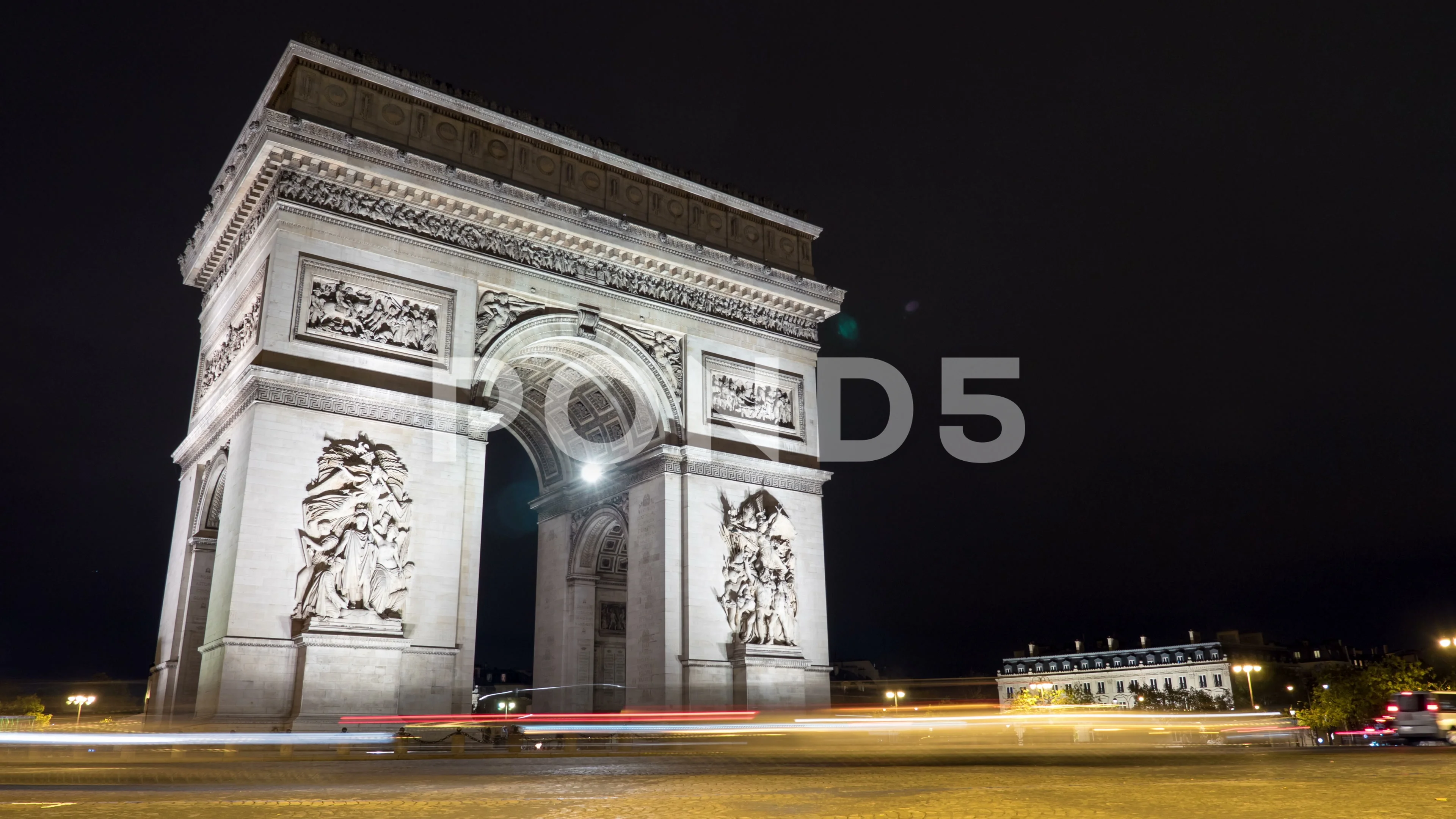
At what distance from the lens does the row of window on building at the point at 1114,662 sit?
87500 mm

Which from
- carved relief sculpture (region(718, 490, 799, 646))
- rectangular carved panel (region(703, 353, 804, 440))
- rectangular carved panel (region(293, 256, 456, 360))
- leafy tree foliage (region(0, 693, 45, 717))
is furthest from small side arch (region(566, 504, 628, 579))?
leafy tree foliage (region(0, 693, 45, 717))

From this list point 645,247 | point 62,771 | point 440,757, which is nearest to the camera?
point 62,771

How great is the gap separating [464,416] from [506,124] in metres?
6.70

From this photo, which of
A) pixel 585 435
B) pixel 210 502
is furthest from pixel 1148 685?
pixel 210 502

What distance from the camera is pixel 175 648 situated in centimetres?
1977

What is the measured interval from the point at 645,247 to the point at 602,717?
10288 mm

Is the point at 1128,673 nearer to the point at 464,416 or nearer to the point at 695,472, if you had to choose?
the point at 695,472

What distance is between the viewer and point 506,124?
21.9 m

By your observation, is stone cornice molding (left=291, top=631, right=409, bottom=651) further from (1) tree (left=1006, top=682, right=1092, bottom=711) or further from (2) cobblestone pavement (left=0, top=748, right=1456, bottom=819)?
(1) tree (left=1006, top=682, right=1092, bottom=711)

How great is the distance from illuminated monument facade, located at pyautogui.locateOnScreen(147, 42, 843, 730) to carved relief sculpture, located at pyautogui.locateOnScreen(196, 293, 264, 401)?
0.33 ft

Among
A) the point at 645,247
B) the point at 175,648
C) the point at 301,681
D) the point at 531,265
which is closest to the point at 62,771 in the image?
the point at 301,681

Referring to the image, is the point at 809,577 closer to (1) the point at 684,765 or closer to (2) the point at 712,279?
(2) the point at 712,279

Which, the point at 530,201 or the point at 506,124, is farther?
the point at 506,124

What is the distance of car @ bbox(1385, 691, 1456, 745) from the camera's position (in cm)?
1820
